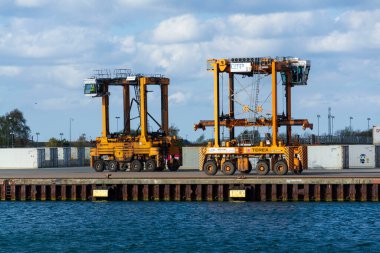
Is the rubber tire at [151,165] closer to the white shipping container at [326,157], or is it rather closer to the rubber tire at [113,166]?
the rubber tire at [113,166]

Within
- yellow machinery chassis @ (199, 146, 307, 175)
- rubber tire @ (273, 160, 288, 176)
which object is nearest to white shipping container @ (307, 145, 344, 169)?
yellow machinery chassis @ (199, 146, 307, 175)

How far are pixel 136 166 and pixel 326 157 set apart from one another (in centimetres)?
2042

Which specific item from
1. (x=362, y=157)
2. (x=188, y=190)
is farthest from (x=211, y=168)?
(x=362, y=157)

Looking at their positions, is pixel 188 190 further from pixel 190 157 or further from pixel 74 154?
pixel 74 154

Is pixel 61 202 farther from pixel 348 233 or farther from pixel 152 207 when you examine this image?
pixel 348 233

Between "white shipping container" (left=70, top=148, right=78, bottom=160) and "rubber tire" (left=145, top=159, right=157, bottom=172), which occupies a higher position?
"white shipping container" (left=70, top=148, right=78, bottom=160)

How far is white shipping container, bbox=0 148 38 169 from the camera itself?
119m

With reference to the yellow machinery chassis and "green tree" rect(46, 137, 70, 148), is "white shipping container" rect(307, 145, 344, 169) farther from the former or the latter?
"green tree" rect(46, 137, 70, 148)

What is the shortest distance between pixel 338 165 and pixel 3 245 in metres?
51.4

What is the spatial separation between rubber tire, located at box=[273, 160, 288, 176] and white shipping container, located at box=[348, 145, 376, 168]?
91.7 ft

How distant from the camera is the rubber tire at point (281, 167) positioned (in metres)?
78.6

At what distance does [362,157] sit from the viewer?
105 meters

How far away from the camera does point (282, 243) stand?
2096 inches

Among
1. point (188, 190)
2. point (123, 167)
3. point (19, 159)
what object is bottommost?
point (188, 190)
